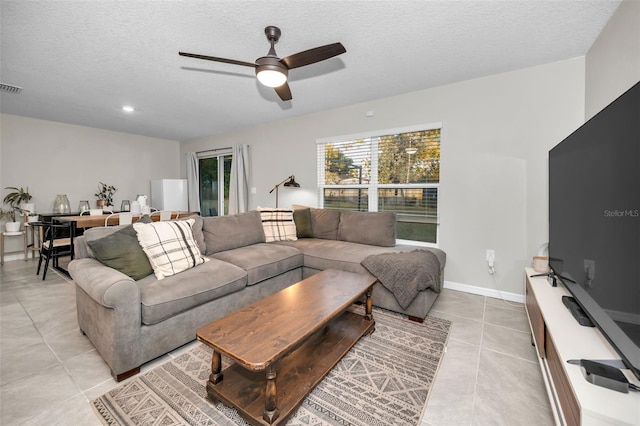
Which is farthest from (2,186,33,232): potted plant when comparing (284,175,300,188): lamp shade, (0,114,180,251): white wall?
(284,175,300,188): lamp shade

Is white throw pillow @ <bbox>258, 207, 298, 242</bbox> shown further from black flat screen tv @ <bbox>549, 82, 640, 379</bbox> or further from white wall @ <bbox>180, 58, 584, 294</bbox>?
black flat screen tv @ <bbox>549, 82, 640, 379</bbox>

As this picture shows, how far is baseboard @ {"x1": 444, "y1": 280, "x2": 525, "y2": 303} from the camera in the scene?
2838 millimetres

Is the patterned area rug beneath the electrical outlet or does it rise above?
beneath

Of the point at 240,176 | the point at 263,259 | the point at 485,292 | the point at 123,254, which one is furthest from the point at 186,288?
the point at 240,176

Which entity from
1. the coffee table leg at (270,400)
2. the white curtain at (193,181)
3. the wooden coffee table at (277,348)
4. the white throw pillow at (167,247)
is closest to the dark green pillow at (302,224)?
the white throw pillow at (167,247)

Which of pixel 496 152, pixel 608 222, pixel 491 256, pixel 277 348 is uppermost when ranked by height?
pixel 496 152

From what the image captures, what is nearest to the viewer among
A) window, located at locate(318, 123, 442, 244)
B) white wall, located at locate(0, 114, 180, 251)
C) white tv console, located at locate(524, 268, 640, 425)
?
white tv console, located at locate(524, 268, 640, 425)

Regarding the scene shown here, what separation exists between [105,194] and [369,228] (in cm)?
546

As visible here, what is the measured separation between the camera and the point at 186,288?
191 cm

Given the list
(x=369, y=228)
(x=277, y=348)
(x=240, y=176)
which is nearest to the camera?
(x=277, y=348)

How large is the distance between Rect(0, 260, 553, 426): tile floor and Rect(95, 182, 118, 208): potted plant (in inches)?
118

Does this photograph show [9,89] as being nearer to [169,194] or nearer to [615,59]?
[169,194]

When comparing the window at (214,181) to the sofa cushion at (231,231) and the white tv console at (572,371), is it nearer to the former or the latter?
the sofa cushion at (231,231)

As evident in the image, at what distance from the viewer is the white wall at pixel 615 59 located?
167 centimetres
